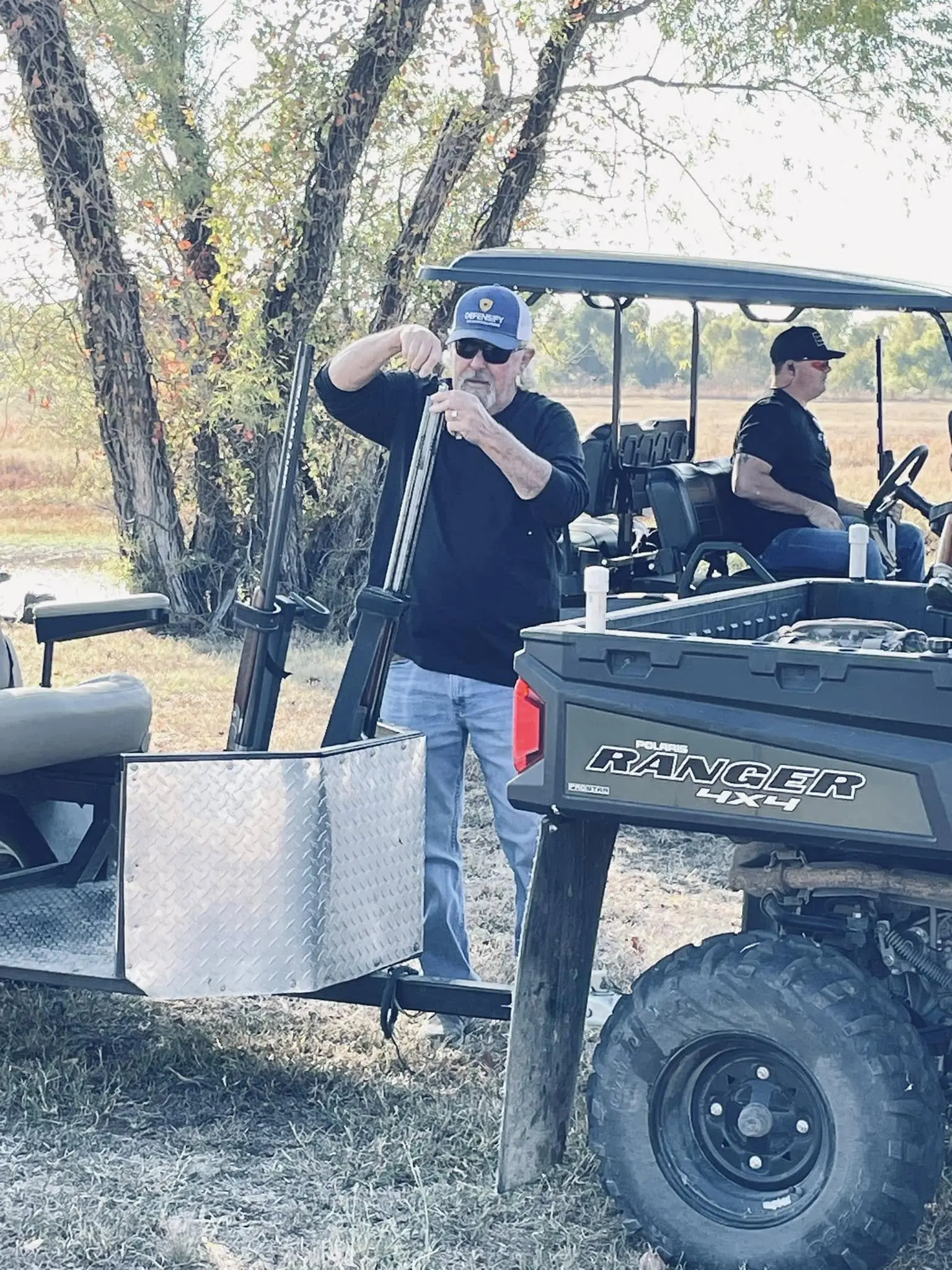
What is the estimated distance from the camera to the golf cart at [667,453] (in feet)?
20.2

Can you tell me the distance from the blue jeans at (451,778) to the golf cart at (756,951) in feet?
2.66

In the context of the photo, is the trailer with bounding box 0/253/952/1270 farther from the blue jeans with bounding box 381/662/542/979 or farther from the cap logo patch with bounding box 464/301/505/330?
the cap logo patch with bounding box 464/301/505/330

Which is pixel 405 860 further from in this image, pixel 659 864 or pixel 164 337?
pixel 164 337

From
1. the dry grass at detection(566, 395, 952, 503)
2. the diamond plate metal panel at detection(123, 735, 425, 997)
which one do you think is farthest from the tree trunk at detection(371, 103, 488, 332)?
the diamond plate metal panel at detection(123, 735, 425, 997)

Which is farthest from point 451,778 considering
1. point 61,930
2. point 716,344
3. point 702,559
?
point 716,344

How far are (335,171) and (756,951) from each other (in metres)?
9.00

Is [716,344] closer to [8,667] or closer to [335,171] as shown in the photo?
[335,171]

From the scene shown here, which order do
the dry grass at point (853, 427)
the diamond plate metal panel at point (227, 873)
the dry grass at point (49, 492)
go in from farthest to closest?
the dry grass at point (49, 492)
the dry grass at point (853, 427)
the diamond plate metal panel at point (227, 873)

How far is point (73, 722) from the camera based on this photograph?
156 inches

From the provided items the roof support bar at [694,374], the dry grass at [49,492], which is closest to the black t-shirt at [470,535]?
the roof support bar at [694,374]

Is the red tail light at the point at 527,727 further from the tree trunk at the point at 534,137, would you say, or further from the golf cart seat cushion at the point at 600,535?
the tree trunk at the point at 534,137

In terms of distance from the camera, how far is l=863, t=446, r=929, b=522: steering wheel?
24.1 feet

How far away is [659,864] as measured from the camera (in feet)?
19.6

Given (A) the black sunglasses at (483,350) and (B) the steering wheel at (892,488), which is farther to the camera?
(B) the steering wheel at (892,488)
